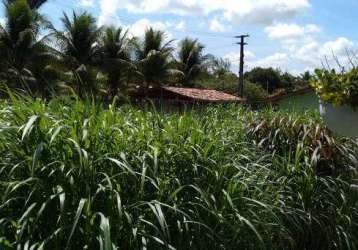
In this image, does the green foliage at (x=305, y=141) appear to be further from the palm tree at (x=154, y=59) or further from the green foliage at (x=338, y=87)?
the palm tree at (x=154, y=59)

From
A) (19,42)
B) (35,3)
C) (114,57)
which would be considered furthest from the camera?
(114,57)

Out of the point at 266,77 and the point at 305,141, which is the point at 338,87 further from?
the point at 266,77

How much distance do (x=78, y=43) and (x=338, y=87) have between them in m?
30.0

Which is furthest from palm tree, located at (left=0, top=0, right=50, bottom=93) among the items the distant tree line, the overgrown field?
the overgrown field

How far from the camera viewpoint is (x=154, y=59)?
130 feet

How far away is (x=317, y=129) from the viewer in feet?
18.4

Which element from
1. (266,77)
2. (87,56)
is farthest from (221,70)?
(87,56)

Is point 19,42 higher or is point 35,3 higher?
point 35,3

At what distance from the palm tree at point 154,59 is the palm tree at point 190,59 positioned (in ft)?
20.0

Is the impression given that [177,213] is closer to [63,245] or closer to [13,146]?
[63,245]

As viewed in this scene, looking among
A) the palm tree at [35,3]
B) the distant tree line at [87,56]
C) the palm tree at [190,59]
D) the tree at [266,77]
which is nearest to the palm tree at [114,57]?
the distant tree line at [87,56]

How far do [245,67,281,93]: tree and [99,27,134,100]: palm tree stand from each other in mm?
29768

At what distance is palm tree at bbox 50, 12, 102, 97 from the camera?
109 feet

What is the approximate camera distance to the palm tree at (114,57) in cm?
3578
